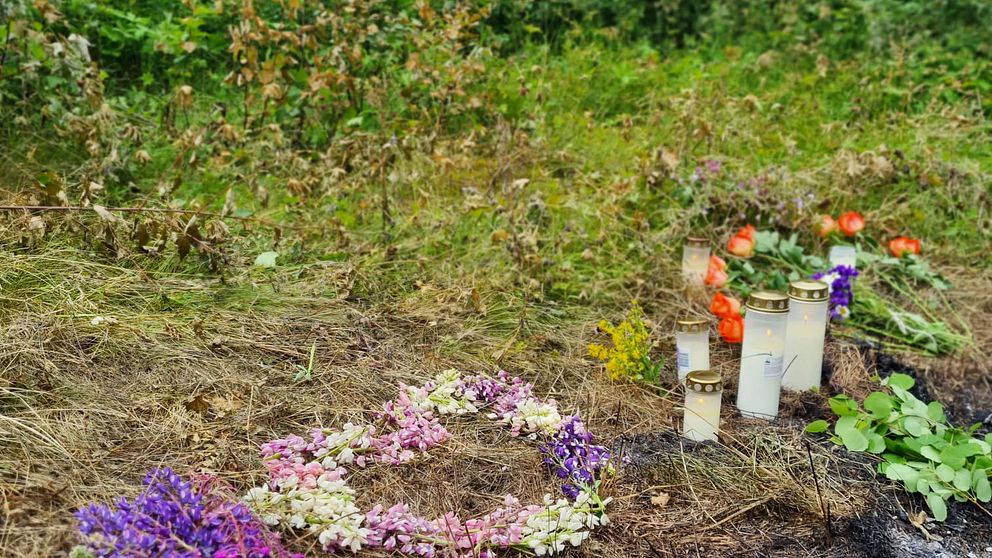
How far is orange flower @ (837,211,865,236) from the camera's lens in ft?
11.3

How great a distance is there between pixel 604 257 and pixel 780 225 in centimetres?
86

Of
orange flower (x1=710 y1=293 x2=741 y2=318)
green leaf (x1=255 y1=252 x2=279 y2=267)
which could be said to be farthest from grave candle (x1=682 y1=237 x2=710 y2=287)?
green leaf (x1=255 y1=252 x2=279 y2=267)

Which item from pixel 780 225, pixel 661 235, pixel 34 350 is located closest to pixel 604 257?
pixel 661 235

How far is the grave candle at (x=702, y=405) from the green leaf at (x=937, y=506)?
21.3 inches

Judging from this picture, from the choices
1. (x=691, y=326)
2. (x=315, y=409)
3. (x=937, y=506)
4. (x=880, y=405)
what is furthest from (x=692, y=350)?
(x=315, y=409)

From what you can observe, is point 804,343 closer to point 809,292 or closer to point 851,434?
point 809,292

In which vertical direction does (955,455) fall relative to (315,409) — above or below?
below

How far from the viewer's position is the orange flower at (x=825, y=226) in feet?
11.5

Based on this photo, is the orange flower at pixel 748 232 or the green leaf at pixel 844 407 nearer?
the green leaf at pixel 844 407

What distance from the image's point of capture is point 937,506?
203 centimetres

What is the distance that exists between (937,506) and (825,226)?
1715mm

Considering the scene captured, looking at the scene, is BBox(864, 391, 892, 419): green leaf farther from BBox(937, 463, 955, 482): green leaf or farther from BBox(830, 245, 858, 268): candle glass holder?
BBox(830, 245, 858, 268): candle glass holder

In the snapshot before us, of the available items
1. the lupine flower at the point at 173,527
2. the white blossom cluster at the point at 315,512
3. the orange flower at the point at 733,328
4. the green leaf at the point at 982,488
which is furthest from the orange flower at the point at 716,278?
Result: the lupine flower at the point at 173,527

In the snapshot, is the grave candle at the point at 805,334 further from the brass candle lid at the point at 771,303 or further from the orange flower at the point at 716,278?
the orange flower at the point at 716,278
